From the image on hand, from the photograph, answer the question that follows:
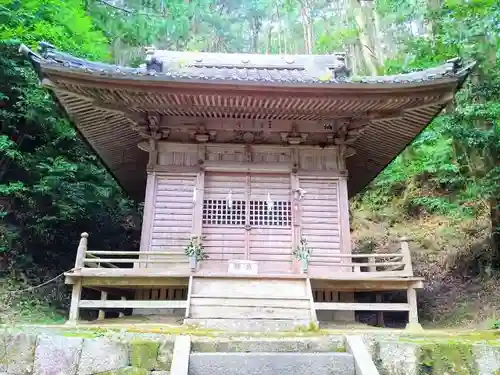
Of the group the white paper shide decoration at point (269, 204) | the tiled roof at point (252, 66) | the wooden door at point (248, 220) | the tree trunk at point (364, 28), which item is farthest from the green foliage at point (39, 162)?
the tree trunk at point (364, 28)

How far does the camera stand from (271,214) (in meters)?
9.80

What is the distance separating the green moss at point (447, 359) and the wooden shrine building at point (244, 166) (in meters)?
2.37

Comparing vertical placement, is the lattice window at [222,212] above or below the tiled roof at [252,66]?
below

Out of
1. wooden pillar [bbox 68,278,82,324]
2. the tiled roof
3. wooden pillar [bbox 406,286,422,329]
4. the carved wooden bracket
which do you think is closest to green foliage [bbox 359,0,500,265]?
the tiled roof

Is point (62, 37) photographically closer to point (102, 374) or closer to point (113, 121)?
point (113, 121)

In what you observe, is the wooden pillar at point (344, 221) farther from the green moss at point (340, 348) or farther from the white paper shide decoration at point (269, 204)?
the green moss at point (340, 348)

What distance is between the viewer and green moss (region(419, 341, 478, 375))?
5129 mm

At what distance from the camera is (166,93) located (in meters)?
8.50

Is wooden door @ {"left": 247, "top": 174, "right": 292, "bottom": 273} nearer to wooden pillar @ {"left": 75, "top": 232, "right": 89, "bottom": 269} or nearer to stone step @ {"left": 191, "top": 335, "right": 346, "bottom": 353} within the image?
wooden pillar @ {"left": 75, "top": 232, "right": 89, "bottom": 269}

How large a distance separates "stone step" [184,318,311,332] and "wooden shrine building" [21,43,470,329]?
2.26 ft

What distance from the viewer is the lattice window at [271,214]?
9.74 m

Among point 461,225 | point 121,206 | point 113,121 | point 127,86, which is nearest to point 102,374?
point 127,86

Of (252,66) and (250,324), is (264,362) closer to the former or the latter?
(250,324)

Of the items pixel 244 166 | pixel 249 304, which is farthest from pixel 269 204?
pixel 249 304
